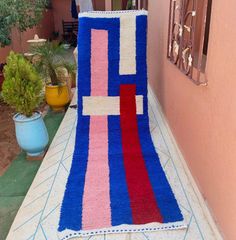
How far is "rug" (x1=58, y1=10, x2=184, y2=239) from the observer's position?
1.68 metres

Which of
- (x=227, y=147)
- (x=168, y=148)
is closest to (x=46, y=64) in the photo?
(x=168, y=148)

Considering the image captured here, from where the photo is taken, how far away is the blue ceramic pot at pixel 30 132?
231 centimetres

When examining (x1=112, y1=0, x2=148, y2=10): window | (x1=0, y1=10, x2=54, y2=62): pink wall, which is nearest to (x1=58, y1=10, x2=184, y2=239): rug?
(x1=112, y1=0, x2=148, y2=10): window

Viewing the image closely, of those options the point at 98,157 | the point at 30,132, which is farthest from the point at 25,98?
the point at 98,157

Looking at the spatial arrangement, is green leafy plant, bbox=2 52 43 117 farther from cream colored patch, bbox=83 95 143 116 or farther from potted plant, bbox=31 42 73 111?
potted plant, bbox=31 42 73 111

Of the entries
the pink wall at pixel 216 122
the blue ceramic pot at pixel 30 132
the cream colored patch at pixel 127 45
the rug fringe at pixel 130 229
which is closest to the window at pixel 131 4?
the cream colored patch at pixel 127 45

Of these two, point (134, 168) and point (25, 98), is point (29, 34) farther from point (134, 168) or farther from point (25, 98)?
point (134, 168)

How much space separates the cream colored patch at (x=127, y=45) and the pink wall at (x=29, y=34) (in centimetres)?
278

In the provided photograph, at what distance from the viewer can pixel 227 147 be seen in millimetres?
1380

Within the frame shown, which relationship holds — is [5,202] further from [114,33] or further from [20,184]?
[114,33]

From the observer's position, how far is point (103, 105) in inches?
114

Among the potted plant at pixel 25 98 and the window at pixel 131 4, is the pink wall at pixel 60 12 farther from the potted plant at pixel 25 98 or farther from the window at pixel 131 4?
the potted plant at pixel 25 98

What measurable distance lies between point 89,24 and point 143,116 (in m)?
1.12

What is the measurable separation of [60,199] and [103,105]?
1.28m
